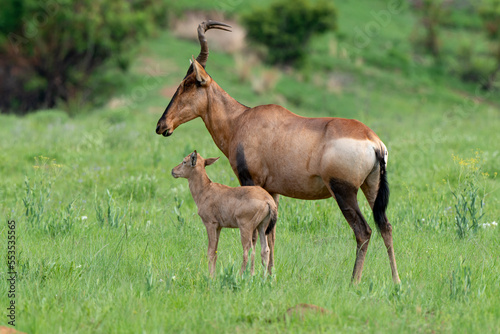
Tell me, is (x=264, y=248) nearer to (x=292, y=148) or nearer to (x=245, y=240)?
(x=245, y=240)

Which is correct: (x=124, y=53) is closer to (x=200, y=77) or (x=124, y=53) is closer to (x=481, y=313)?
(x=200, y=77)

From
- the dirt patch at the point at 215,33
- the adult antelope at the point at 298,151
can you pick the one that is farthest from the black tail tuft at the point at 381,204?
the dirt patch at the point at 215,33

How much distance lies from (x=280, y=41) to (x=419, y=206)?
76.3 ft

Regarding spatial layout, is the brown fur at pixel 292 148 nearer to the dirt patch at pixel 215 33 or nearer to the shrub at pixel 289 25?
the shrub at pixel 289 25

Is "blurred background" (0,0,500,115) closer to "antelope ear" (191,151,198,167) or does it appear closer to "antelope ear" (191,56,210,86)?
"antelope ear" (191,56,210,86)

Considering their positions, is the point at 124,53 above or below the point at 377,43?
below

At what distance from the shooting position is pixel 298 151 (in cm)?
607

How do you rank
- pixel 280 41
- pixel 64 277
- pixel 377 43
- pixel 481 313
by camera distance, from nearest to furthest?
pixel 481 313 → pixel 64 277 → pixel 280 41 → pixel 377 43

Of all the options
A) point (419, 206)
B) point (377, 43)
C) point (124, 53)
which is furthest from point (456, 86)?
point (419, 206)

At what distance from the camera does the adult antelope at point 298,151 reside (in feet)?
19.2

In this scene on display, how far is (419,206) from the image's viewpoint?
333 inches

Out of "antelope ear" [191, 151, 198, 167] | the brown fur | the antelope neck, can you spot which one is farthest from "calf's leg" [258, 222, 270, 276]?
the antelope neck

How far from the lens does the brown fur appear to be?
19.2 ft

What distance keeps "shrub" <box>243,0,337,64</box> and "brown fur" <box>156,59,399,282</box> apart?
24.5 meters
